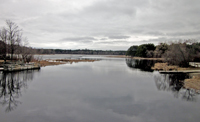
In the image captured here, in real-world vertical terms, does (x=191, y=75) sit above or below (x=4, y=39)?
below

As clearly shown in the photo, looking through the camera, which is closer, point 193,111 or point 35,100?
point 193,111

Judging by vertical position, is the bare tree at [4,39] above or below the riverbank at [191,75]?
above

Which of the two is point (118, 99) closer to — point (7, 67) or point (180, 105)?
point (180, 105)

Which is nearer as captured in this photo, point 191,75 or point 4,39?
point 191,75

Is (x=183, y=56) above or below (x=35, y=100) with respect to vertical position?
above

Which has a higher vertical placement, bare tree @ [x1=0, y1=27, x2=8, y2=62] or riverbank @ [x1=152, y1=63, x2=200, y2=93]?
bare tree @ [x1=0, y1=27, x2=8, y2=62]

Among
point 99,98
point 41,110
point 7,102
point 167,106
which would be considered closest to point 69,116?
point 41,110

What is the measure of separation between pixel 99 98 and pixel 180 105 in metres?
7.04

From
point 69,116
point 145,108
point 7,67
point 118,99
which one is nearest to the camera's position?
point 69,116

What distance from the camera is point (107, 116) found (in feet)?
31.6

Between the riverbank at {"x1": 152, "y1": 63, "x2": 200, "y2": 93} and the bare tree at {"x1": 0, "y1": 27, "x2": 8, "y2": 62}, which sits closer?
the riverbank at {"x1": 152, "y1": 63, "x2": 200, "y2": 93}

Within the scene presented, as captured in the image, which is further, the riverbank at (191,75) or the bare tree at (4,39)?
the bare tree at (4,39)

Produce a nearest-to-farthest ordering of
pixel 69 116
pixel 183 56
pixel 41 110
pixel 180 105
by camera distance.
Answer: pixel 69 116 → pixel 41 110 → pixel 180 105 → pixel 183 56

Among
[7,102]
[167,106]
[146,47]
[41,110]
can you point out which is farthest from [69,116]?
[146,47]
